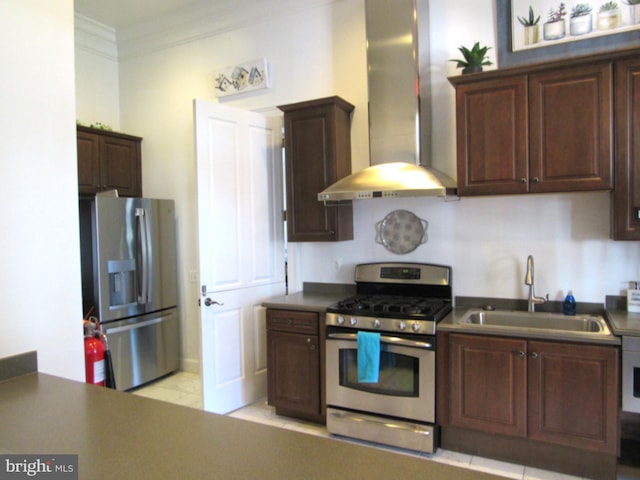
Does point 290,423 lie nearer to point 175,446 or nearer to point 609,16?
point 175,446

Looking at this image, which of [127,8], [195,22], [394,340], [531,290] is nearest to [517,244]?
[531,290]

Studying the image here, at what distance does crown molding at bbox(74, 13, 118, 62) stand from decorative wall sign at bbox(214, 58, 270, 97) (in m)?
1.42

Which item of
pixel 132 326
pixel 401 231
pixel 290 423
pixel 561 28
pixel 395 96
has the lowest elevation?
pixel 290 423

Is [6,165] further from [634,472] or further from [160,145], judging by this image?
[634,472]

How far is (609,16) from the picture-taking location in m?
2.75

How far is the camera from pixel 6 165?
1.82 meters

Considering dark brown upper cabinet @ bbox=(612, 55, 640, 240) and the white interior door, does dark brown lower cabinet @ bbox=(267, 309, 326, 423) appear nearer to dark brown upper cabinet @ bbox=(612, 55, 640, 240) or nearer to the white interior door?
the white interior door

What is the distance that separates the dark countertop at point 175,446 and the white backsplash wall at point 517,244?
2278 millimetres

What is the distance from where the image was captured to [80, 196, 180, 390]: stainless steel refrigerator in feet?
12.5

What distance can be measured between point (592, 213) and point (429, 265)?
43.4 inches

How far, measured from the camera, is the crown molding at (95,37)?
437 centimetres

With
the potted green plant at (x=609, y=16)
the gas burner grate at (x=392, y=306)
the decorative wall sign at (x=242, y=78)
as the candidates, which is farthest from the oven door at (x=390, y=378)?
the decorative wall sign at (x=242, y=78)

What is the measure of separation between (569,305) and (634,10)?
183 cm

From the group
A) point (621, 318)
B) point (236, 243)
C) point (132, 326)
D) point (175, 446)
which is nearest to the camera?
point (175, 446)
